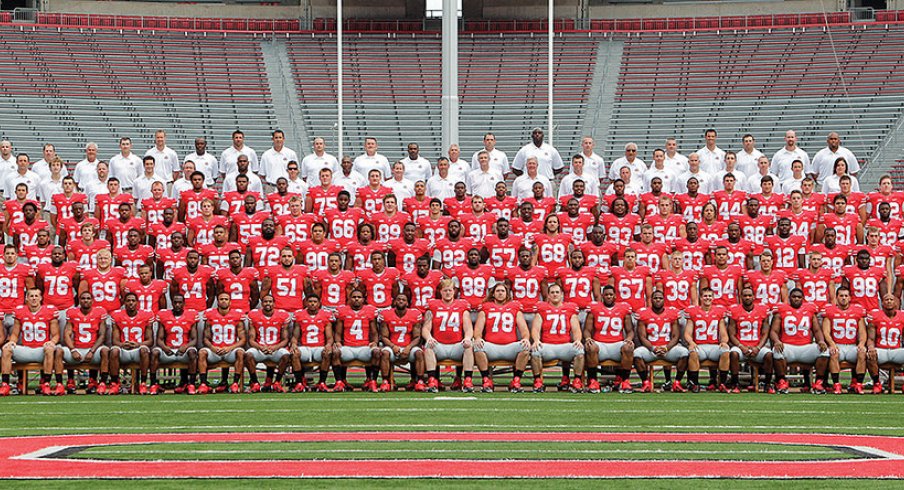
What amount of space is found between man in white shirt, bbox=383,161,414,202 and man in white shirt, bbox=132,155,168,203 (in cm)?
227

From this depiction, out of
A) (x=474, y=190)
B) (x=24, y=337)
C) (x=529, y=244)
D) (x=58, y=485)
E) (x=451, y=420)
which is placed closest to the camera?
(x=58, y=485)

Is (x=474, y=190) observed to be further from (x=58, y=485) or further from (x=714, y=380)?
(x=58, y=485)

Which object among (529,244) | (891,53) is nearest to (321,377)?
(529,244)

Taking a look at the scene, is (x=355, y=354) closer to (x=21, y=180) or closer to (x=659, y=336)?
(x=659, y=336)

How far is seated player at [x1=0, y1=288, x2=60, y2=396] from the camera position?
11445 mm

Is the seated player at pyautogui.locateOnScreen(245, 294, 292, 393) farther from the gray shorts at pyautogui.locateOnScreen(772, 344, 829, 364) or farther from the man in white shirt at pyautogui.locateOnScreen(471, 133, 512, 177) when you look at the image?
the gray shorts at pyautogui.locateOnScreen(772, 344, 829, 364)

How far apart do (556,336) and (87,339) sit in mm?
3987

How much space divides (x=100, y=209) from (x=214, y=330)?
7.13 feet

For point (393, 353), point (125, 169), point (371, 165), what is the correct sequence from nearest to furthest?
point (393, 353) < point (125, 169) < point (371, 165)

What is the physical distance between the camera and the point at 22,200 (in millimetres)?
12969

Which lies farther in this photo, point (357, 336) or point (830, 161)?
point (830, 161)

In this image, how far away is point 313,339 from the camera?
11766 millimetres

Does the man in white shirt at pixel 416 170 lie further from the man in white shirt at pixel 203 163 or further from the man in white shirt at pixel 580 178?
the man in white shirt at pixel 203 163

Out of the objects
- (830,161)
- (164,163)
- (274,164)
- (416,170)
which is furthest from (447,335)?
(830,161)
